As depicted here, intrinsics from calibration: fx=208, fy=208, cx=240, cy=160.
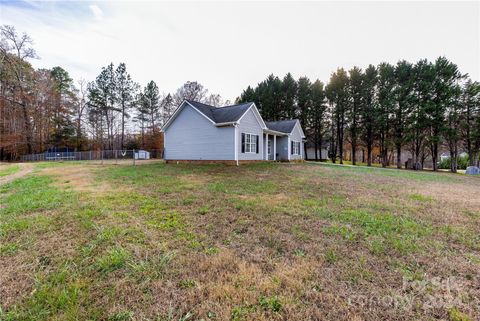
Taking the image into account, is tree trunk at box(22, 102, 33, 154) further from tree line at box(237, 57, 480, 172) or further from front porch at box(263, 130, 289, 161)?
front porch at box(263, 130, 289, 161)

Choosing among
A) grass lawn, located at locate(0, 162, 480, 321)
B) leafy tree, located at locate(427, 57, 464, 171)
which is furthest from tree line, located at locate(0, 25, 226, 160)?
grass lawn, located at locate(0, 162, 480, 321)

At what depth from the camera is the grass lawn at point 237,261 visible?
1.73 metres

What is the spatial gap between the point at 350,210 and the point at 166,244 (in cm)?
356

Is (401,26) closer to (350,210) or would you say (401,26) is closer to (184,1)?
(184,1)

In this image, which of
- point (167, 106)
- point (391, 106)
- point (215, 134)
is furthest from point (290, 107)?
point (215, 134)

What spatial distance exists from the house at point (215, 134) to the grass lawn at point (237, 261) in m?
9.60

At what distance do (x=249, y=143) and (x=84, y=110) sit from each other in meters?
29.2

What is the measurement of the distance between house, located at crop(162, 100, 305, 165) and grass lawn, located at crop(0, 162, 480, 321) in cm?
960

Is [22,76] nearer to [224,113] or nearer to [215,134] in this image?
[224,113]

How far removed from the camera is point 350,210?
4.26 m

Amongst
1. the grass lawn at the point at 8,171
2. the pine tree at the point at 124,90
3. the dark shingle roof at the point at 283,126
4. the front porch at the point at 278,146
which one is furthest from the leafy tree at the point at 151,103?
the front porch at the point at 278,146

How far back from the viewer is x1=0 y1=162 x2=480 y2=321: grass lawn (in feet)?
5.68

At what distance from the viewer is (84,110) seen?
30938 mm

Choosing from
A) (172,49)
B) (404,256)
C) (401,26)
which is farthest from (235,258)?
(172,49)
